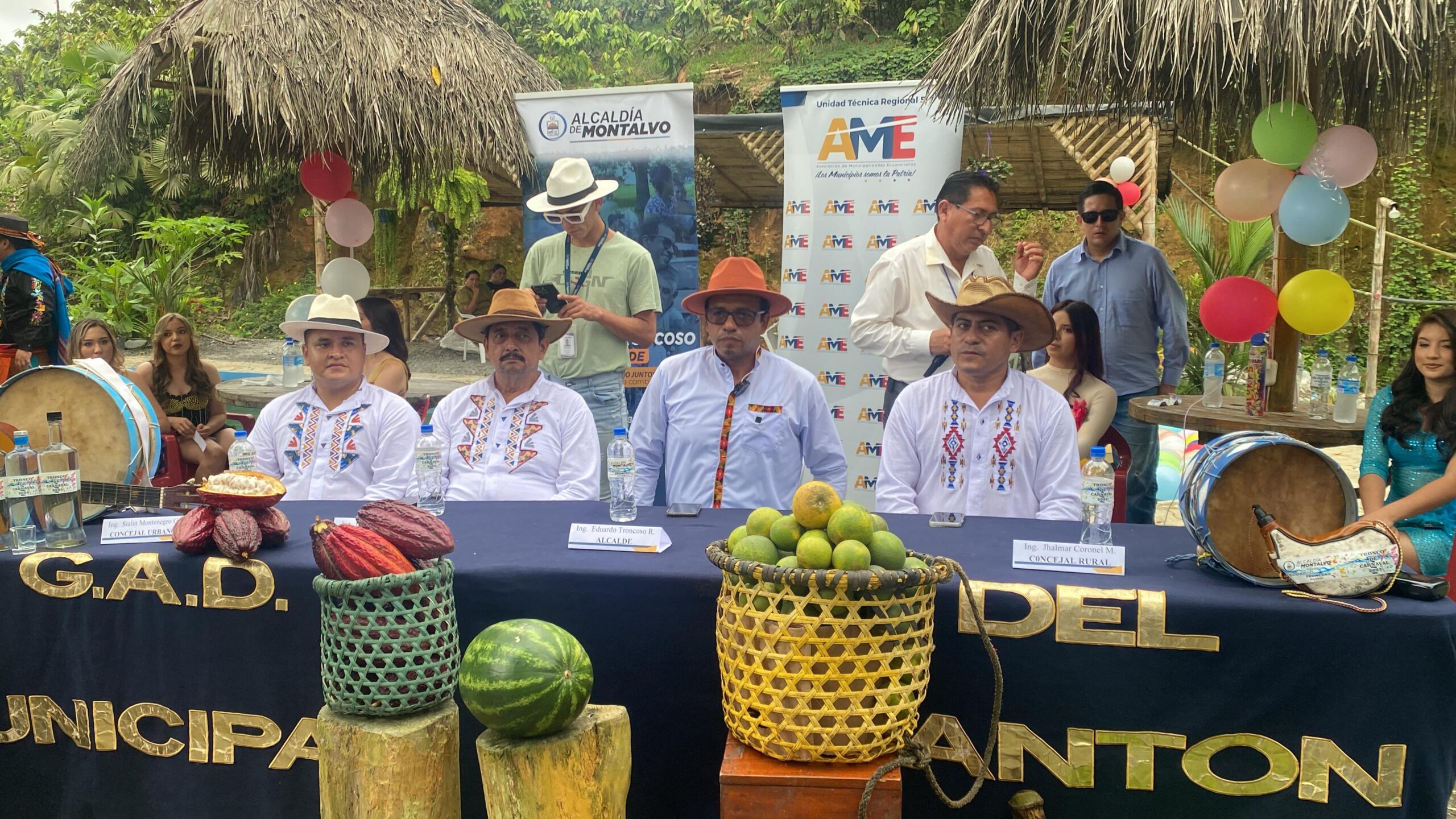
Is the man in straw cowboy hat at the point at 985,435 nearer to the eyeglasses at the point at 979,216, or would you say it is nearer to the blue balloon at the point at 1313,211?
the eyeglasses at the point at 979,216

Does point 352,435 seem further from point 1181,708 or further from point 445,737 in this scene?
point 1181,708

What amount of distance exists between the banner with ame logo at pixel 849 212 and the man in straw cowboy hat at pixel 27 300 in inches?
163

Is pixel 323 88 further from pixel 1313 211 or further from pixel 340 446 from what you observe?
pixel 1313 211

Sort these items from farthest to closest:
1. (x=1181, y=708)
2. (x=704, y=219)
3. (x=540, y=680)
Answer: (x=704, y=219), (x=1181, y=708), (x=540, y=680)

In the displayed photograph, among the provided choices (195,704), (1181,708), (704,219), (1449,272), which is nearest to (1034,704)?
(1181,708)

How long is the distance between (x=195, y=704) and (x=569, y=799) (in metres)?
1.16

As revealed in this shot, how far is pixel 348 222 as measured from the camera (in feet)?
22.0

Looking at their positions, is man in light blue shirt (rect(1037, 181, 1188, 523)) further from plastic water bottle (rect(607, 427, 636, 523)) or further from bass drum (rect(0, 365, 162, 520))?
bass drum (rect(0, 365, 162, 520))

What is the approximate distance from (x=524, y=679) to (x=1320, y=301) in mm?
4058

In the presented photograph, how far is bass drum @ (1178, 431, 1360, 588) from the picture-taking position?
7.76ft

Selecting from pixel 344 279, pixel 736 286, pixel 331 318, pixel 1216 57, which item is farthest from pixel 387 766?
pixel 344 279

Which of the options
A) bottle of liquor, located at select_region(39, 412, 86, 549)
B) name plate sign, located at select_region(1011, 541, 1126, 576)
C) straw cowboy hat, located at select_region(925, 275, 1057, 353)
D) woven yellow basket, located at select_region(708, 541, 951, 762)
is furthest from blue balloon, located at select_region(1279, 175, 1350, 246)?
bottle of liquor, located at select_region(39, 412, 86, 549)

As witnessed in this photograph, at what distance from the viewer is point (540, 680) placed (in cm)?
206

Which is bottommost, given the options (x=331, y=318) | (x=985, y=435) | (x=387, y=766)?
(x=387, y=766)
